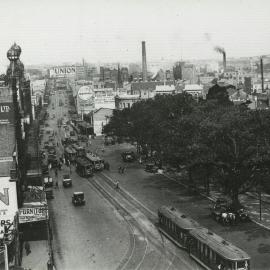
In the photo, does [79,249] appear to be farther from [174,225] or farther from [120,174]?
[120,174]

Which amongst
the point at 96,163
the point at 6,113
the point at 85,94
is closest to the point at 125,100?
the point at 85,94

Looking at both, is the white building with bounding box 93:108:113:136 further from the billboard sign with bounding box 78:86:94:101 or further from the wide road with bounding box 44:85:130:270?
the wide road with bounding box 44:85:130:270

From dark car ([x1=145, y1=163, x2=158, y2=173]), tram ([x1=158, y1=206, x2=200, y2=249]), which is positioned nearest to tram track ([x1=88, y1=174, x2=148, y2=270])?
tram ([x1=158, y1=206, x2=200, y2=249])

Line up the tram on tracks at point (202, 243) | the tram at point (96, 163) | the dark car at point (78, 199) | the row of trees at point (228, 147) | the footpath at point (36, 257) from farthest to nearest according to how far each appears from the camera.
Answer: the tram at point (96, 163)
the dark car at point (78, 199)
the row of trees at point (228, 147)
the footpath at point (36, 257)
the tram on tracks at point (202, 243)

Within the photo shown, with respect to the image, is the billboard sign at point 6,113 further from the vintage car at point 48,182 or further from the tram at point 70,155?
the tram at point 70,155

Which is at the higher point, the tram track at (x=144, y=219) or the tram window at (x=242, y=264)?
the tram window at (x=242, y=264)

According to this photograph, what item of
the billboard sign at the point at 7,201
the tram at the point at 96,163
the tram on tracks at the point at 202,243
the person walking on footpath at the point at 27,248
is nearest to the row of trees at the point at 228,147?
the tram on tracks at the point at 202,243
